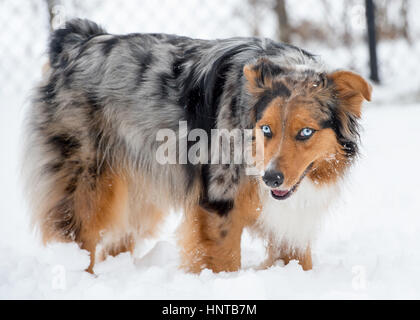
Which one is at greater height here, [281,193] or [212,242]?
[281,193]

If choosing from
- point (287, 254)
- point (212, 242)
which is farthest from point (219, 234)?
point (287, 254)

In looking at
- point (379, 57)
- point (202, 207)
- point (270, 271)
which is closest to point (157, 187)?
point (202, 207)

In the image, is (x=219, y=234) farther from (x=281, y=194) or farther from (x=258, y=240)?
(x=258, y=240)

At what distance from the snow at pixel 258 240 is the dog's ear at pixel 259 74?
2.35 ft

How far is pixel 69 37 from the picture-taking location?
155 inches

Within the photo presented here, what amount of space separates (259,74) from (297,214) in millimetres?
1075

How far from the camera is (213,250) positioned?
3375mm

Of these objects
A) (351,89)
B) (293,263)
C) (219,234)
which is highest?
(351,89)

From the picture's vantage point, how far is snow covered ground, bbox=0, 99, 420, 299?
2.81 metres

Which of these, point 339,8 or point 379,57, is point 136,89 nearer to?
point 379,57

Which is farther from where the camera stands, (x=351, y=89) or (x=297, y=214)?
(x=297, y=214)
